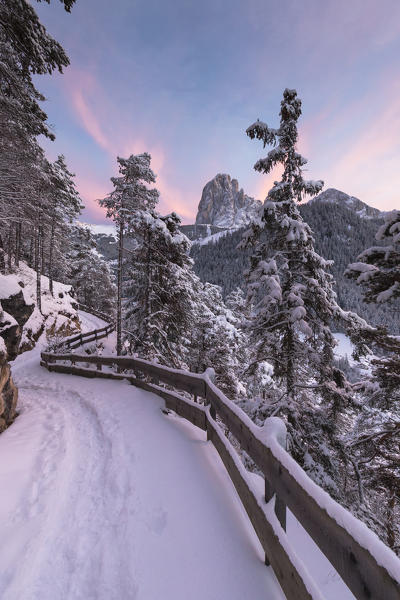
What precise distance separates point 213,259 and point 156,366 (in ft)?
563

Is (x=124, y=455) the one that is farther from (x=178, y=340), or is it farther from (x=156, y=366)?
(x=178, y=340)

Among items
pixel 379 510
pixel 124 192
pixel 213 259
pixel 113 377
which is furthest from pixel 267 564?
pixel 213 259

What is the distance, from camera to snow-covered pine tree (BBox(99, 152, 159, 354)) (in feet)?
55.1

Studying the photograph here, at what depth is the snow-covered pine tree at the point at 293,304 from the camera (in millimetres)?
7598

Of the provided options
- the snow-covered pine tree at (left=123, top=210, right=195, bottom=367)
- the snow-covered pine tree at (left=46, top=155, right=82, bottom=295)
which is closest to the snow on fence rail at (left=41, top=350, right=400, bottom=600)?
the snow-covered pine tree at (left=123, top=210, right=195, bottom=367)

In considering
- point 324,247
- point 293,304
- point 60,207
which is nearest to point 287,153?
point 293,304

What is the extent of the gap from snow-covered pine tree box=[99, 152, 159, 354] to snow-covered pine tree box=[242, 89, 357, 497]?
9.48 meters

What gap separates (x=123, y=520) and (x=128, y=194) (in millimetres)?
17542

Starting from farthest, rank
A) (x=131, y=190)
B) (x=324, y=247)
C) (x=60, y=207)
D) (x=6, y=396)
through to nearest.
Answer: (x=324, y=247)
(x=60, y=207)
(x=131, y=190)
(x=6, y=396)

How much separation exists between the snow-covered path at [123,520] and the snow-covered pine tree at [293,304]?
13.9ft

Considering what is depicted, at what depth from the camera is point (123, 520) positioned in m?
3.01

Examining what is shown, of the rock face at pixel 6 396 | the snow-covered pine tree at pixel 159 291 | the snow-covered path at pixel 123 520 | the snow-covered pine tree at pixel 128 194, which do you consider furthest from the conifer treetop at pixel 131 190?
the snow-covered path at pixel 123 520

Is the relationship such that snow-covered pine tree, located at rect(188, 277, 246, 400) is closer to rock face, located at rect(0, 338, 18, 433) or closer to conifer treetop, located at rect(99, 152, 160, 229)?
conifer treetop, located at rect(99, 152, 160, 229)

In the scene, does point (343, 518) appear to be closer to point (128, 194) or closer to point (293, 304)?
point (293, 304)
